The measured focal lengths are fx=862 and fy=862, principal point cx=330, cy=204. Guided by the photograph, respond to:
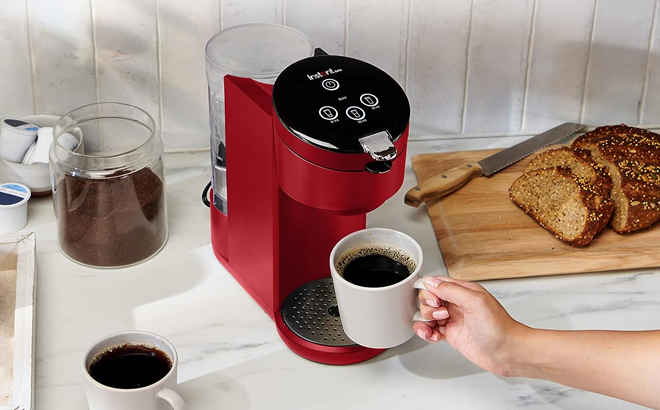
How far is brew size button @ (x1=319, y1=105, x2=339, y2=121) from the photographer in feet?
2.94

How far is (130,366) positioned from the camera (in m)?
0.96

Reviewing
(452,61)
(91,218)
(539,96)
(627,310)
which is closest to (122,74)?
(91,218)

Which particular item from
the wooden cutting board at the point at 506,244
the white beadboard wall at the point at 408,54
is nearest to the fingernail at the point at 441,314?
the wooden cutting board at the point at 506,244

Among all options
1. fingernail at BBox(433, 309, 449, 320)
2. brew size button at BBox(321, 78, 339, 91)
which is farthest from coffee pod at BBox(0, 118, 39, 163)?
fingernail at BBox(433, 309, 449, 320)

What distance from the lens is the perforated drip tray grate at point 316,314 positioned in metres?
1.09

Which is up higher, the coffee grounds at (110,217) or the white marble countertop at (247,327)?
the coffee grounds at (110,217)

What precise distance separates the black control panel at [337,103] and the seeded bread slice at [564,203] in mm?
443

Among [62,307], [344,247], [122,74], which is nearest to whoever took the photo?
[344,247]

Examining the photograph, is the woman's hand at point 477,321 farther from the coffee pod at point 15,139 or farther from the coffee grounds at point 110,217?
the coffee pod at point 15,139

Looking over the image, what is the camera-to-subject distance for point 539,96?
153cm

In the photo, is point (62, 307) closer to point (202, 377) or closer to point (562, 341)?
point (202, 377)

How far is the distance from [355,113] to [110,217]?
0.45m

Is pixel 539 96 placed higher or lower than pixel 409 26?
lower

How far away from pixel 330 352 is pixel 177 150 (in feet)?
1.81
